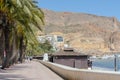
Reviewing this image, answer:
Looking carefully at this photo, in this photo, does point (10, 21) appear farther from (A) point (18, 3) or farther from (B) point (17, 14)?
(A) point (18, 3)

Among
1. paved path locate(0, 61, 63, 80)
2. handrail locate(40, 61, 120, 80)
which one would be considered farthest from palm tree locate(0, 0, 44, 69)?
handrail locate(40, 61, 120, 80)

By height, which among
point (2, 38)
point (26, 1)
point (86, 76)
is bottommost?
point (86, 76)

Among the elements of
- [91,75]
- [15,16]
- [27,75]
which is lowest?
[27,75]

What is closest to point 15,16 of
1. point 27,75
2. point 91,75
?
point 27,75

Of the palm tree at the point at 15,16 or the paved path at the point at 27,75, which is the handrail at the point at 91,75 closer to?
the paved path at the point at 27,75

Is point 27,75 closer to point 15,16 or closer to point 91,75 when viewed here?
point 15,16

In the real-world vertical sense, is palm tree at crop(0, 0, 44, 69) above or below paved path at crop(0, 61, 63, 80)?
above

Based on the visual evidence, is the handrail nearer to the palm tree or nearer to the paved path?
the paved path

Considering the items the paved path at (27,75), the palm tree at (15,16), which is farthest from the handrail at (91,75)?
the palm tree at (15,16)

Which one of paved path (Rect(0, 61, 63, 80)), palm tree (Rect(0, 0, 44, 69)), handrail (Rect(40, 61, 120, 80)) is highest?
palm tree (Rect(0, 0, 44, 69))

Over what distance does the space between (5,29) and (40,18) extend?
6.25 m

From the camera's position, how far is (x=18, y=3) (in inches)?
1287

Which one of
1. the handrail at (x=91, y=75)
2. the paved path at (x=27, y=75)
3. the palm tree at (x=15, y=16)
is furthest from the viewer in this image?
the palm tree at (x=15, y=16)

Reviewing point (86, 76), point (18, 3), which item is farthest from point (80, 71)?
point (18, 3)
